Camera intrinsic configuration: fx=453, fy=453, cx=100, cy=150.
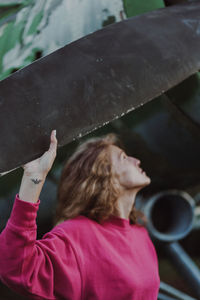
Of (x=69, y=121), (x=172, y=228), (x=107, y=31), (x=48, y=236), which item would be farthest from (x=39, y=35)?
(x=172, y=228)

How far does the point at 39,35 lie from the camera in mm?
1103

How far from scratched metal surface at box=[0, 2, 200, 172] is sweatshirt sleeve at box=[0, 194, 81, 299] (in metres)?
0.09

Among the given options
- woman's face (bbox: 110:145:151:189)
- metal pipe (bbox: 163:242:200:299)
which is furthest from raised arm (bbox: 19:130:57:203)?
metal pipe (bbox: 163:242:200:299)

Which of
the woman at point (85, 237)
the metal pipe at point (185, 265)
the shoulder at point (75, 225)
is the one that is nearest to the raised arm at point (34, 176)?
the woman at point (85, 237)

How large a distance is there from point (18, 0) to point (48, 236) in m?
0.73

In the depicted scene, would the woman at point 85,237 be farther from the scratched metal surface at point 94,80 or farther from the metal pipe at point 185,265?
the metal pipe at point 185,265

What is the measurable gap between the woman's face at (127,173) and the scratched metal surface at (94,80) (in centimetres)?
17

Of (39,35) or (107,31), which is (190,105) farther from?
(39,35)

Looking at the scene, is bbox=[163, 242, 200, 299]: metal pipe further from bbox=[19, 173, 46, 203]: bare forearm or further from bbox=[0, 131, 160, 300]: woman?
bbox=[19, 173, 46, 203]: bare forearm

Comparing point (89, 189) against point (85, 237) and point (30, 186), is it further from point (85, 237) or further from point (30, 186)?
point (30, 186)

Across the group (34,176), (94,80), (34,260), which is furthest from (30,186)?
(94,80)

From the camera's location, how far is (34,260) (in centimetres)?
75

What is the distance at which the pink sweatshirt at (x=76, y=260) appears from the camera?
2.39ft

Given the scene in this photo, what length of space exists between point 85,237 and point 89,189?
0.12 metres
